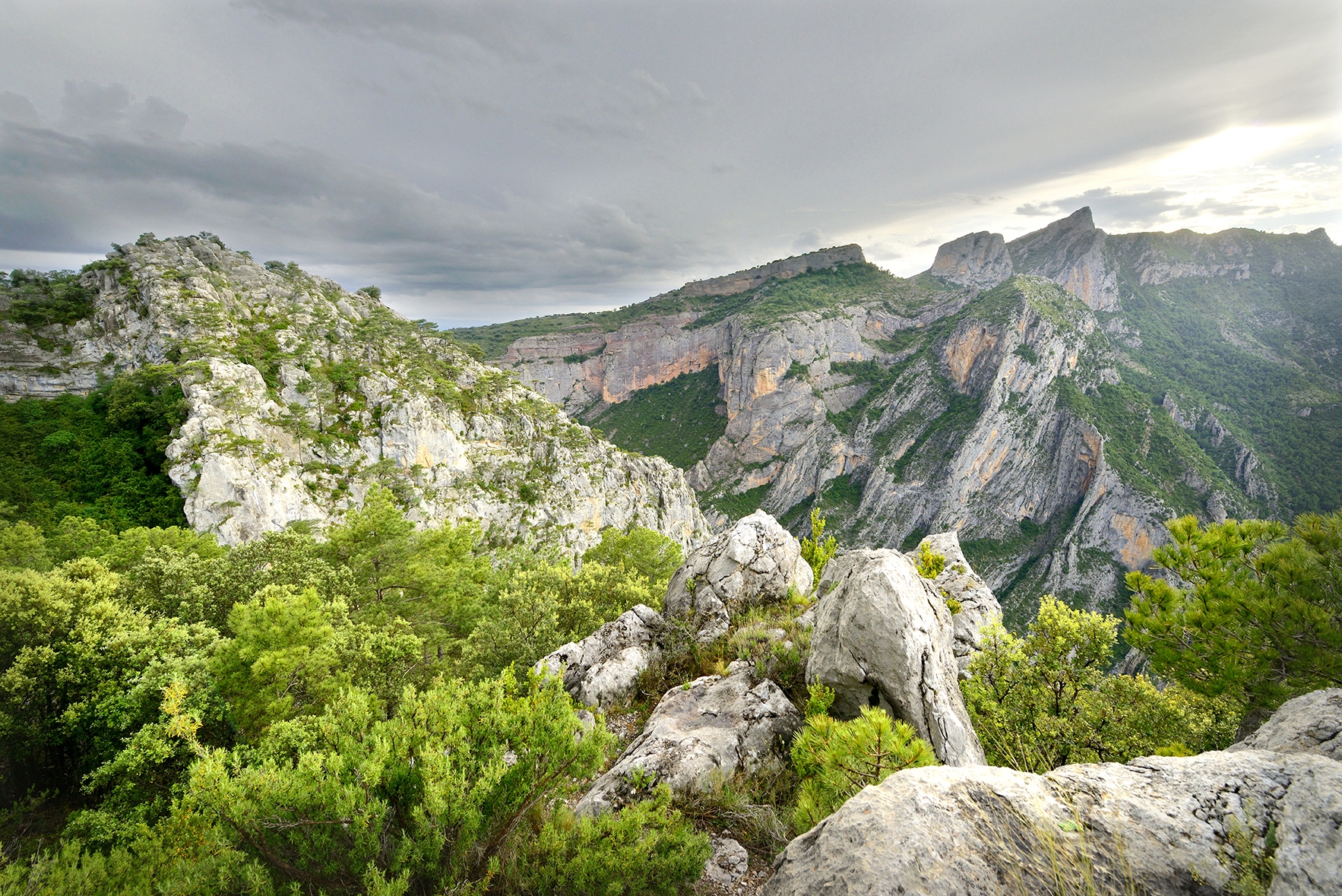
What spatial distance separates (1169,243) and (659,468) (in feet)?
799

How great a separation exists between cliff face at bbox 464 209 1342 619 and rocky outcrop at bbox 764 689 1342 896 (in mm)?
103900

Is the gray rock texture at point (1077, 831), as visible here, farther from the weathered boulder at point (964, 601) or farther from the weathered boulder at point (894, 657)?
the weathered boulder at point (964, 601)

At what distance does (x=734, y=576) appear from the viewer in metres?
14.4

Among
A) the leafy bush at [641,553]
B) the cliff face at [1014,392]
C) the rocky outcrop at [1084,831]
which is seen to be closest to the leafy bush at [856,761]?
the rocky outcrop at [1084,831]

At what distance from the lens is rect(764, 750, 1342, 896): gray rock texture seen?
318 centimetres

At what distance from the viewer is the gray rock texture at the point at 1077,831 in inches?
125

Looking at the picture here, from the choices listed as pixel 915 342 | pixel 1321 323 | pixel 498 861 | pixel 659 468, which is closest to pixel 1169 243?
pixel 1321 323

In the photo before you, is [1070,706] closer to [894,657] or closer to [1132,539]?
[894,657]

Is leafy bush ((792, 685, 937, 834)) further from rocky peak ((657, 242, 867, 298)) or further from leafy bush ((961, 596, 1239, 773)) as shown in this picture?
rocky peak ((657, 242, 867, 298))

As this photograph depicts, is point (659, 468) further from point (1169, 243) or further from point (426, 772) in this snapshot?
point (1169, 243)

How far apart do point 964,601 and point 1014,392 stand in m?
121

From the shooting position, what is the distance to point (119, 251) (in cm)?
Result: 4884

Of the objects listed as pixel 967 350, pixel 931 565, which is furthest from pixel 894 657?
pixel 967 350

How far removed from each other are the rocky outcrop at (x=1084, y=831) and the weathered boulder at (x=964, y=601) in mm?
7429
